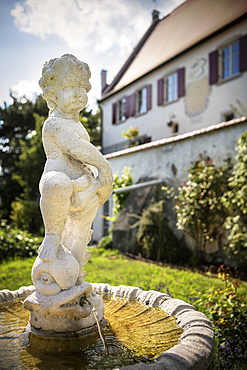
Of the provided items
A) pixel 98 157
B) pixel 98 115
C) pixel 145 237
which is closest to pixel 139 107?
pixel 98 115

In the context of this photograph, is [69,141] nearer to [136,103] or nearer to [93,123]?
[136,103]

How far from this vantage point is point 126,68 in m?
16.6

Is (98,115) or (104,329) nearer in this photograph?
(104,329)

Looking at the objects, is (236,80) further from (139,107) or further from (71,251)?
(71,251)

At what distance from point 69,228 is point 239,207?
439cm

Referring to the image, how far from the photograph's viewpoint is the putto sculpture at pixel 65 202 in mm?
2258

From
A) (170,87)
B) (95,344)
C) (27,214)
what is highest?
(170,87)

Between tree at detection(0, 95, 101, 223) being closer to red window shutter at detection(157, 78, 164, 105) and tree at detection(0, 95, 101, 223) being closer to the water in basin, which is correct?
red window shutter at detection(157, 78, 164, 105)

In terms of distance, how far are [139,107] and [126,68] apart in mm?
3363

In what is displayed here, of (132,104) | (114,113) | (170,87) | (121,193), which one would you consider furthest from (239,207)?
(114,113)

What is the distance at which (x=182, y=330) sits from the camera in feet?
7.70

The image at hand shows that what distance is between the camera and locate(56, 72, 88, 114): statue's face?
2469 mm

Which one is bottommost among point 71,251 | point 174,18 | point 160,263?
point 160,263

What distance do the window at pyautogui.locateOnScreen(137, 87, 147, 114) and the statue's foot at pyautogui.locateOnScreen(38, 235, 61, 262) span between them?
12.4m
